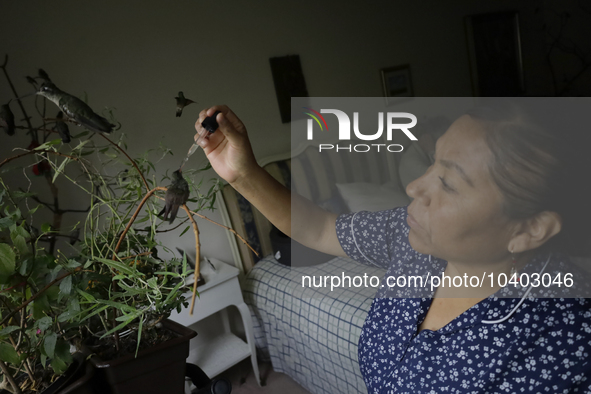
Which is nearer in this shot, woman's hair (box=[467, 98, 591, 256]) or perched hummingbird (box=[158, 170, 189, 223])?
perched hummingbird (box=[158, 170, 189, 223])

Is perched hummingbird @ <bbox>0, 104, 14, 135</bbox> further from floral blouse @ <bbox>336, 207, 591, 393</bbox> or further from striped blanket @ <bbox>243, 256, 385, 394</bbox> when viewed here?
striped blanket @ <bbox>243, 256, 385, 394</bbox>

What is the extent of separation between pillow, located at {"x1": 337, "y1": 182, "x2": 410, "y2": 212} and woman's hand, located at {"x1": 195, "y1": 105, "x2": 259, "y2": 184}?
→ 49.4 inches

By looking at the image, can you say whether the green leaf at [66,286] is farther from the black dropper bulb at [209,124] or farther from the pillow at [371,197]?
the pillow at [371,197]

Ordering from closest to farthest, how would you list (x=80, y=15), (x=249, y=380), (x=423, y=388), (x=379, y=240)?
1. (x=423, y=388)
2. (x=379, y=240)
3. (x=80, y=15)
4. (x=249, y=380)

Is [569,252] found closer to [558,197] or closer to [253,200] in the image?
[558,197]

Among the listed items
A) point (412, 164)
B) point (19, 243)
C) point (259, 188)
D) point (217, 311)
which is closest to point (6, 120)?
point (19, 243)

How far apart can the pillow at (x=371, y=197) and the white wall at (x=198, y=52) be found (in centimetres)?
46

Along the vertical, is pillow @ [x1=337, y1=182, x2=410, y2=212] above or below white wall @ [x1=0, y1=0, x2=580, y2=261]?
below

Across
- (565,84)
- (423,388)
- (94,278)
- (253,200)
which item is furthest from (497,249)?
(565,84)

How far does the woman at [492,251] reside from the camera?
64 centimetres

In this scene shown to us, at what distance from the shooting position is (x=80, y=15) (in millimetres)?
1687

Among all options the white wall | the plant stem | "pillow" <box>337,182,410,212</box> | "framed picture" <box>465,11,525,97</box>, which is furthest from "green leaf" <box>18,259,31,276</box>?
"framed picture" <box>465,11,525,97</box>

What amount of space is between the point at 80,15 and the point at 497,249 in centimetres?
172

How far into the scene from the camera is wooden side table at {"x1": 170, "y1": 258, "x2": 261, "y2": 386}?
67.0 inches
